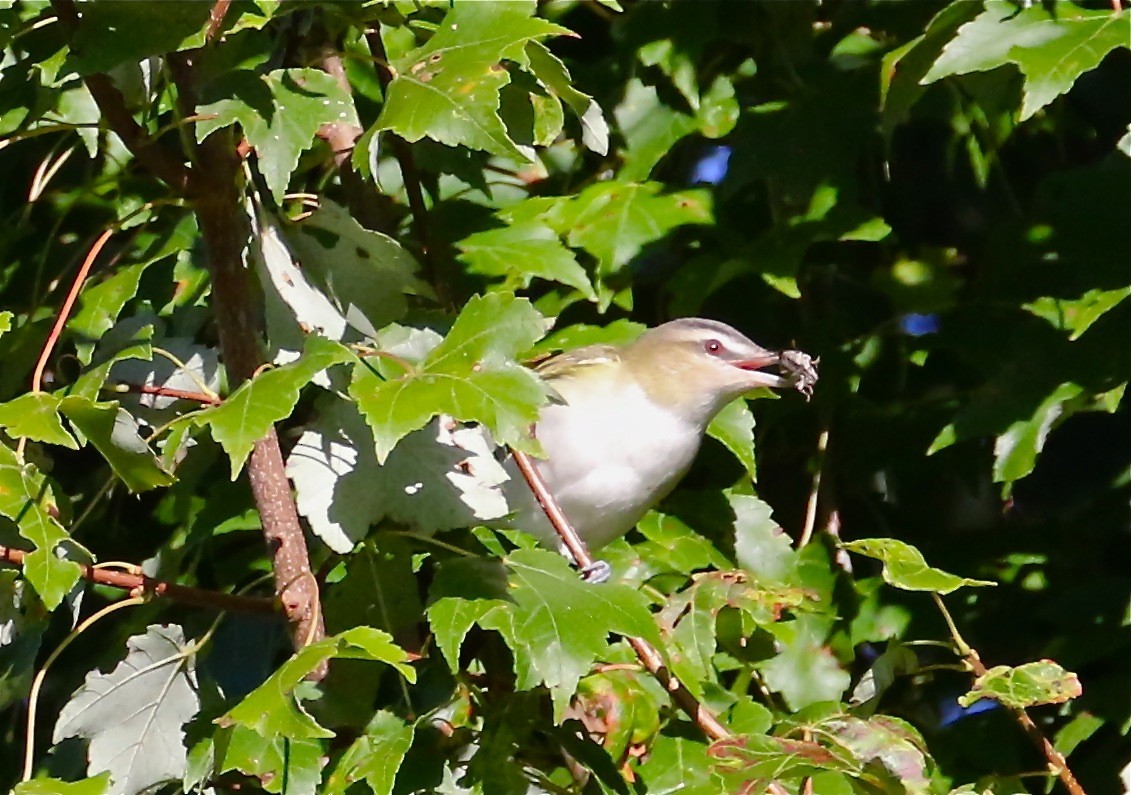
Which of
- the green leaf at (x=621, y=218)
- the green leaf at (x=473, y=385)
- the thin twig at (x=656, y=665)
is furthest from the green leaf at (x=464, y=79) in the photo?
the green leaf at (x=621, y=218)

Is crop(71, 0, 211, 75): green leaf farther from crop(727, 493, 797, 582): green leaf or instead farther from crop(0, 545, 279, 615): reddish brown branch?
Result: crop(727, 493, 797, 582): green leaf

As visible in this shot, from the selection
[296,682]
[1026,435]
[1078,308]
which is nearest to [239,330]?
[296,682]

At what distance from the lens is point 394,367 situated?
179 centimetres

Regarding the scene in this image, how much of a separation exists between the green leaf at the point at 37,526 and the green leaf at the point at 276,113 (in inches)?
16.1

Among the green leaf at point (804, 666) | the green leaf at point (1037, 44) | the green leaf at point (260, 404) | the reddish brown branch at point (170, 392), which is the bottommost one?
the green leaf at point (804, 666)

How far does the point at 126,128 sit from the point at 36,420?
33cm

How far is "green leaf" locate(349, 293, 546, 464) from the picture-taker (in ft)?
5.05

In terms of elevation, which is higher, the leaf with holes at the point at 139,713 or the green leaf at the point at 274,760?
the green leaf at the point at 274,760

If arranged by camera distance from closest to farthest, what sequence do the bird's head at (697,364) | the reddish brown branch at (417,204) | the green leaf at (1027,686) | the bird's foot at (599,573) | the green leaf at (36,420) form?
the green leaf at (36,420), the green leaf at (1027,686), the bird's foot at (599,573), the reddish brown branch at (417,204), the bird's head at (697,364)

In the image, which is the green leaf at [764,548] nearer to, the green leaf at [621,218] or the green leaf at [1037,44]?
the green leaf at [621,218]

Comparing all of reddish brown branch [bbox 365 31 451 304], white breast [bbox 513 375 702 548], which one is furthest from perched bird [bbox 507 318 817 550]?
reddish brown branch [bbox 365 31 451 304]

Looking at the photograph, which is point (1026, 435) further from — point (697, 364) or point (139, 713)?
point (139, 713)

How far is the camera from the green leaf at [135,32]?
1.59 metres

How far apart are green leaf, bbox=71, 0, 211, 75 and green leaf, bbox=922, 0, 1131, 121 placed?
971mm
